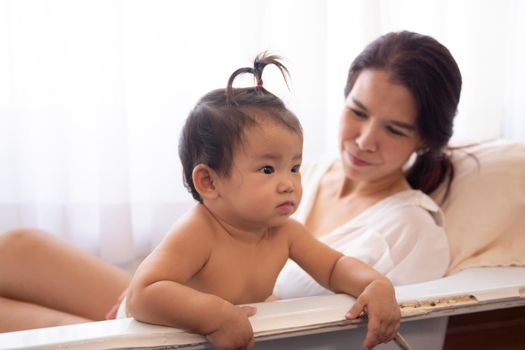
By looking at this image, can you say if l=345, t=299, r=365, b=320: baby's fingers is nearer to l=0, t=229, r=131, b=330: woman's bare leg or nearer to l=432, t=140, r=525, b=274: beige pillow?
l=432, t=140, r=525, b=274: beige pillow

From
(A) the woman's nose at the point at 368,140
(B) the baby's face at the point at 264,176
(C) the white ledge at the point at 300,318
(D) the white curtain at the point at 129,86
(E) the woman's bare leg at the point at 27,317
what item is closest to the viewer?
(C) the white ledge at the point at 300,318

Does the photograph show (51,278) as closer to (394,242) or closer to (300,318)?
(300,318)

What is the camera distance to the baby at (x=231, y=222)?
0.83 meters

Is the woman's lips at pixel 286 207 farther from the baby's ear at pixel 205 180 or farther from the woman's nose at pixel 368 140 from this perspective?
the woman's nose at pixel 368 140

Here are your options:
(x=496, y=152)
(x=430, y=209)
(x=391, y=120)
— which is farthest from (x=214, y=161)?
(x=496, y=152)

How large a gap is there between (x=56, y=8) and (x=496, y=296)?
1223 mm

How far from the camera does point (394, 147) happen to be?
1283mm

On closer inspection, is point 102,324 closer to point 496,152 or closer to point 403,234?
point 403,234

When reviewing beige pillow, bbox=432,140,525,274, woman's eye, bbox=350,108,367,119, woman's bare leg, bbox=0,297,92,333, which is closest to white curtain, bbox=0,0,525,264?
woman's eye, bbox=350,108,367,119

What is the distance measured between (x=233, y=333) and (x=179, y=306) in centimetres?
9

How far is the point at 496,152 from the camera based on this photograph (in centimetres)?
144

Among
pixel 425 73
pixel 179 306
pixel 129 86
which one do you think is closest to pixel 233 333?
pixel 179 306

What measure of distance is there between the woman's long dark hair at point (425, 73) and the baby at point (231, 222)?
411 mm

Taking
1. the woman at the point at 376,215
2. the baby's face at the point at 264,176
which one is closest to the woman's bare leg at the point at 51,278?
the woman at the point at 376,215
